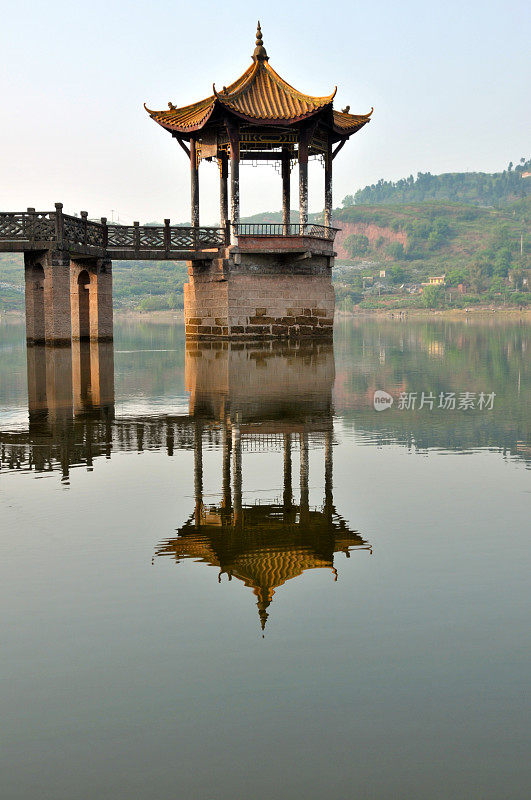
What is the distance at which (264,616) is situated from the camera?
13.8 feet

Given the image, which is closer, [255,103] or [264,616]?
[264,616]

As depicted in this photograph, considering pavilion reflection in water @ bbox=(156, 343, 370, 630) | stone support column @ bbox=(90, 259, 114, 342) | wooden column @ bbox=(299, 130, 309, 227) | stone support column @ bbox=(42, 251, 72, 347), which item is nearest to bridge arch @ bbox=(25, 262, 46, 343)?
stone support column @ bbox=(42, 251, 72, 347)

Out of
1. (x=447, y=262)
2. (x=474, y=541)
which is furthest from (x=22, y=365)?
(x=447, y=262)

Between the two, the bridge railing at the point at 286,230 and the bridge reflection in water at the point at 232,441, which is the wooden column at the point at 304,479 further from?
the bridge railing at the point at 286,230

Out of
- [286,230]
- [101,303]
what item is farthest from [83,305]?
[286,230]

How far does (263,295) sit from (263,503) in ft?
75.9

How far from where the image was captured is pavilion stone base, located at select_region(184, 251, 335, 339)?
95.5 feet

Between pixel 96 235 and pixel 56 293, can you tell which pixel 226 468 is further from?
pixel 96 235

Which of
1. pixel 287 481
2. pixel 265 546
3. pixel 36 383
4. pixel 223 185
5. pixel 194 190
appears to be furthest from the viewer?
pixel 223 185

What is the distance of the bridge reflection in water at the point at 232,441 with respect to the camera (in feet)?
17.6

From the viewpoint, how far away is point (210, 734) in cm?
310

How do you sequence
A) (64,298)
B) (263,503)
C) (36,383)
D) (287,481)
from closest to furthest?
(263,503) < (287,481) < (36,383) < (64,298)

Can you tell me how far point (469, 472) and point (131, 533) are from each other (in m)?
3.61

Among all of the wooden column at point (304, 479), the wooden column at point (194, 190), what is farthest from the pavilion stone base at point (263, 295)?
the wooden column at point (304, 479)
